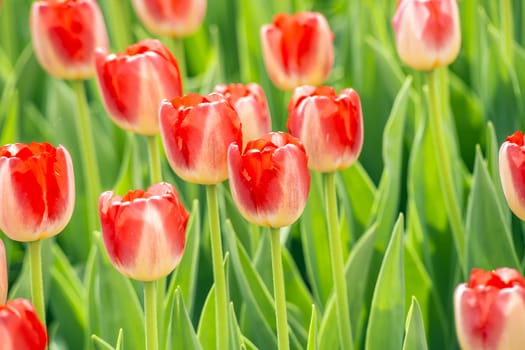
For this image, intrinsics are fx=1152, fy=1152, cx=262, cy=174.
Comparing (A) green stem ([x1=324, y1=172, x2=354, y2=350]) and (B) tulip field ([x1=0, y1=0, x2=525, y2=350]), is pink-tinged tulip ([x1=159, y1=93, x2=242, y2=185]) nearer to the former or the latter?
(B) tulip field ([x1=0, y1=0, x2=525, y2=350])

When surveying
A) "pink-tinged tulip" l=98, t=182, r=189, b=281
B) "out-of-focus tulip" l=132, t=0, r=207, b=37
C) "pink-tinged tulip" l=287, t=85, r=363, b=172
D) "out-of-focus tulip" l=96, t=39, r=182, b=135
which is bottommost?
"pink-tinged tulip" l=98, t=182, r=189, b=281

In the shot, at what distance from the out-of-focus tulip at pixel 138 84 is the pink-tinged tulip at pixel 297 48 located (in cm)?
24

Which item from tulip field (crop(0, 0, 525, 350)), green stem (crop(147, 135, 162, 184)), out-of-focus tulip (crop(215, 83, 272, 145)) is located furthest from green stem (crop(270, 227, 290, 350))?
green stem (crop(147, 135, 162, 184))

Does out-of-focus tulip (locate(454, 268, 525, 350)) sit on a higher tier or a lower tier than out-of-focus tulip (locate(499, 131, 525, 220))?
lower

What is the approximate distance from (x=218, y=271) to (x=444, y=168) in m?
0.43

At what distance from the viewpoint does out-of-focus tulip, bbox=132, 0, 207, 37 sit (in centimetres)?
185

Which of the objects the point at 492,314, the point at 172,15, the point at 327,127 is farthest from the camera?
the point at 172,15

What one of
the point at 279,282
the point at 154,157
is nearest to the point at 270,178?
the point at 279,282

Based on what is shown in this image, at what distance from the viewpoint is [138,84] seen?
147 centimetres

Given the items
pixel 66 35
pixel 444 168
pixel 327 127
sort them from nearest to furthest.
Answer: pixel 327 127 < pixel 444 168 < pixel 66 35

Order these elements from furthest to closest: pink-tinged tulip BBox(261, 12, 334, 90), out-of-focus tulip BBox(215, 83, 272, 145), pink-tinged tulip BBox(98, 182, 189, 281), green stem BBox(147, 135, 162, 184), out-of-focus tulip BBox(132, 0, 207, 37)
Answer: out-of-focus tulip BBox(132, 0, 207, 37)
pink-tinged tulip BBox(261, 12, 334, 90)
green stem BBox(147, 135, 162, 184)
out-of-focus tulip BBox(215, 83, 272, 145)
pink-tinged tulip BBox(98, 182, 189, 281)

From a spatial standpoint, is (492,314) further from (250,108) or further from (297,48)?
(297,48)

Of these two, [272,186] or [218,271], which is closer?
[272,186]

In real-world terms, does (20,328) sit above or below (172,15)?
below
